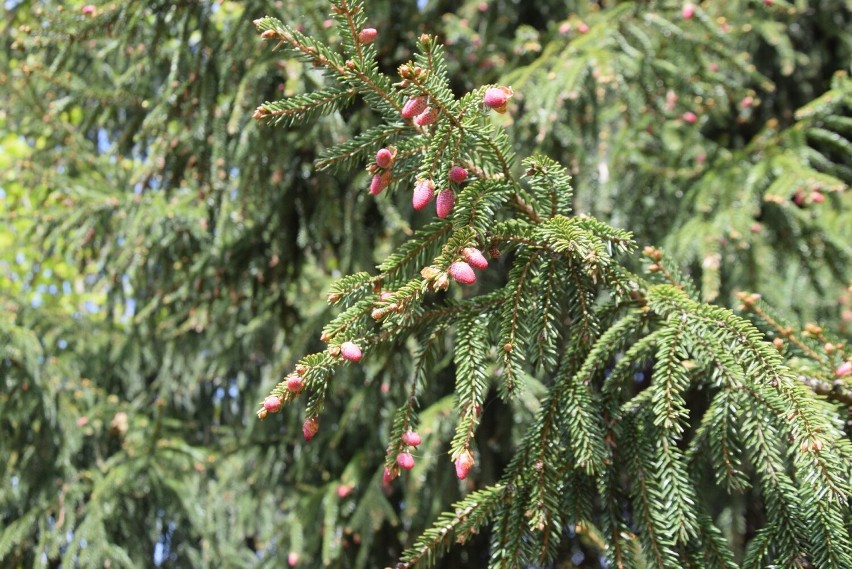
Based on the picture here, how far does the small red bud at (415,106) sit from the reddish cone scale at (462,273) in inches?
8.7

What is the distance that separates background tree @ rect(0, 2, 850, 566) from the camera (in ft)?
7.41

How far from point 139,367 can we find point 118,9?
196 centimetres

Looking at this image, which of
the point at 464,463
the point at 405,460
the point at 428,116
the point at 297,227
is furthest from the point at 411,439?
the point at 297,227

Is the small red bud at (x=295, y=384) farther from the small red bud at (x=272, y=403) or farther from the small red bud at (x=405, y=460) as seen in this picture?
the small red bud at (x=405, y=460)

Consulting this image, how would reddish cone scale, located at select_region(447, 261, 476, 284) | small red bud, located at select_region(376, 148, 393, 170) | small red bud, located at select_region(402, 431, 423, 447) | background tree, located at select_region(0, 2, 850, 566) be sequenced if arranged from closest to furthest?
1. reddish cone scale, located at select_region(447, 261, 476, 284)
2. small red bud, located at select_region(376, 148, 393, 170)
3. small red bud, located at select_region(402, 431, 423, 447)
4. background tree, located at select_region(0, 2, 850, 566)

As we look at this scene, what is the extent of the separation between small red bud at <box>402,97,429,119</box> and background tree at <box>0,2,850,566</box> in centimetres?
107

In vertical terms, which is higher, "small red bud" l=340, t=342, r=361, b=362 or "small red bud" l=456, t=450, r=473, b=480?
"small red bud" l=340, t=342, r=361, b=362

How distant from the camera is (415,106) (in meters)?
1.04

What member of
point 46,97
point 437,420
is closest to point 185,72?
point 437,420

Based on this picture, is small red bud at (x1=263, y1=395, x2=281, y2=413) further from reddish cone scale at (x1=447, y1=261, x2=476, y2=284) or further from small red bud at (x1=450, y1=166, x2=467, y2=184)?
small red bud at (x1=450, y1=166, x2=467, y2=184)

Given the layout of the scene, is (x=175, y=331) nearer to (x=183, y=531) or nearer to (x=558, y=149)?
(x=183, y=531)

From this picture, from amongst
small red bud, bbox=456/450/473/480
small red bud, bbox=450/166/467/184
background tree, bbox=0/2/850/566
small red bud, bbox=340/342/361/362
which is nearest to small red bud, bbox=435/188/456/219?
small red bud, bbox=450/166/467/184

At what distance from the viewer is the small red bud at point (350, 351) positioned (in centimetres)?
100

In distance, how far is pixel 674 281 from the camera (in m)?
1.40
